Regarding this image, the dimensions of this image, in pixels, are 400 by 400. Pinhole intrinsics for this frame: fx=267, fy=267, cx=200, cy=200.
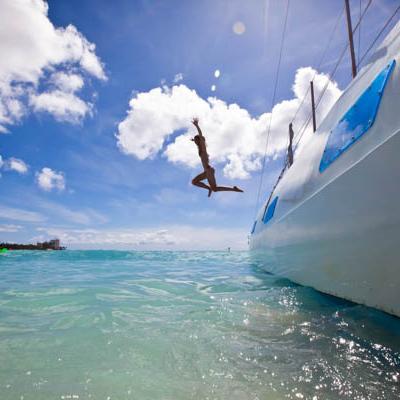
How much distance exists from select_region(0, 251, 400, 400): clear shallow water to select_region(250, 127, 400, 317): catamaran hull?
0.36 meters

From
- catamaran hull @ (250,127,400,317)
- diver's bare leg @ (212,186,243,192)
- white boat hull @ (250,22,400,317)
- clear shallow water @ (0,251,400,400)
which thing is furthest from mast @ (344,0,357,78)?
clear shallow water @ (0,251,400,400)

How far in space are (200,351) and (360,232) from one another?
250cm

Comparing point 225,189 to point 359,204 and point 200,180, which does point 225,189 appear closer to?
point 200,180

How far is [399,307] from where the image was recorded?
3.07 m

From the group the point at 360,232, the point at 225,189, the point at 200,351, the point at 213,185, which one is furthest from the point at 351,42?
the point at 200,351

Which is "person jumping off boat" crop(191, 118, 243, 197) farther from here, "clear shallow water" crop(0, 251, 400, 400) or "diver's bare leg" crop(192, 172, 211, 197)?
"clear shallow water" crop(0, 251, 400, 400)

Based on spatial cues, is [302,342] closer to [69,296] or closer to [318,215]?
[318,215]

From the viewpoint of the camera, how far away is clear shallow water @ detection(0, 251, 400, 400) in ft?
6.89

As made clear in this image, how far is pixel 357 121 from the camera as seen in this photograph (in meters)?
4.03

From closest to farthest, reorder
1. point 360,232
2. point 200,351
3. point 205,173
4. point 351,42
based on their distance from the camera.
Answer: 1. point 200,351
2. point 360,232
3. point 351,42
4. point 205,173

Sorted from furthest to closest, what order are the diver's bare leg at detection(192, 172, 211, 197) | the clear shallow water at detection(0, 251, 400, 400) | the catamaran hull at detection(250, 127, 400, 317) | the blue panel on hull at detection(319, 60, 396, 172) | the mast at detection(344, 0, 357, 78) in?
1. the diver's bare leg at detection(192, 172, 211, 197)
2. the mast at detection(344, 0, 357, 78)
3. the blue panel on hull at detection(319, 60, 396, 172)
4. the catamaran hull at detection(250, 127, 400, 317)
5. the clear shallow water at detection(0, 251, 400, 400)

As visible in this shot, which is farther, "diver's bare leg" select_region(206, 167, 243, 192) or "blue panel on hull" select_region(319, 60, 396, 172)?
"diver's bare leg" select_region(206, 167, 243, 192)

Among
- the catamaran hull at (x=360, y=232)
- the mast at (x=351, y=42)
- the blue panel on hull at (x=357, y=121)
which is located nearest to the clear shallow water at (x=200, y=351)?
the catamaran hull at (x=360, y=232)

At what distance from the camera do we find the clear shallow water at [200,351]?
2.10 metres
